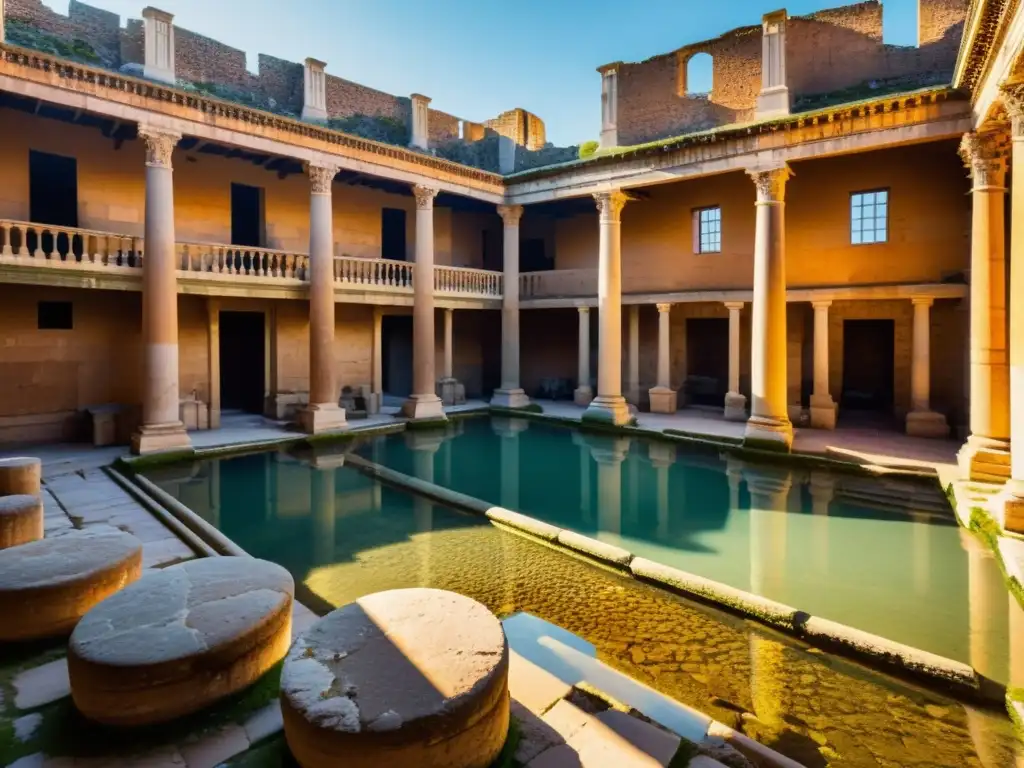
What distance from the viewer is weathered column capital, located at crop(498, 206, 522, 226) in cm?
1845

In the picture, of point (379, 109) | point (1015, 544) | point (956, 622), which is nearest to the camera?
point (956, 622)

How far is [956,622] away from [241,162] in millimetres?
17461

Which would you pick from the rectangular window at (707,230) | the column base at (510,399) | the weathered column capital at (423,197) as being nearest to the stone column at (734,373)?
the rectangular window at (707,230)

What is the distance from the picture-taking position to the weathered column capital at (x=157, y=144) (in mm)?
11609

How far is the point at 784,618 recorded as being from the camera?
531cm

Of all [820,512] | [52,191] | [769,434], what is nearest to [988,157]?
[769,434]

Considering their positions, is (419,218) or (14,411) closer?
(14,411)

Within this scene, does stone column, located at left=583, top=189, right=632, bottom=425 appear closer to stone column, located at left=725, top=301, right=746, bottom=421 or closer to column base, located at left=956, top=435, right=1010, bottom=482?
stone column, located at left=725, top=301, right=746, bottom=421

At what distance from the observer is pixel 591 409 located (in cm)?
1617

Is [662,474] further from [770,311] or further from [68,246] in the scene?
[68,246]

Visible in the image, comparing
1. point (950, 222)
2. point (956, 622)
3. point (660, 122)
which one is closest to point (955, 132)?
point (950, 222)

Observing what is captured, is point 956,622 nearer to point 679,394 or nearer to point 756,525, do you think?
point 756,525

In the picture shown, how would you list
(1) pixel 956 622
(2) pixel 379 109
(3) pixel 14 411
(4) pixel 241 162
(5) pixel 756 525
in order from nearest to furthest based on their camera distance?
(1) pixel 956 622
(5) pixel 756 525
(3) pixel 14 411
(4) pixel 241 162
(2) pixel 379 109

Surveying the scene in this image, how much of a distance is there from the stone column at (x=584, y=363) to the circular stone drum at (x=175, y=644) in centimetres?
1559
